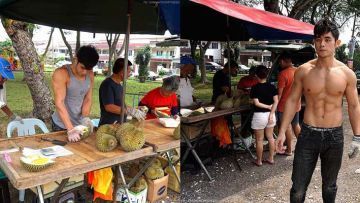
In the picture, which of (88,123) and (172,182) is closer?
(88,123)

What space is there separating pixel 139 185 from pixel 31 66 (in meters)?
2.71

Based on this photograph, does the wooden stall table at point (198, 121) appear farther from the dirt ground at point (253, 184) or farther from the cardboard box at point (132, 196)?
the cardboard box at point (132, 196)

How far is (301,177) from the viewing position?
8.55 feet

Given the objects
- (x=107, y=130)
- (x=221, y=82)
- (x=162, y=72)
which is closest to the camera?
(x=107, y=130)

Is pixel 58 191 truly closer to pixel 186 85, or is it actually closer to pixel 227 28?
pixel 186 85

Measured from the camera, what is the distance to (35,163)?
73.1 inches

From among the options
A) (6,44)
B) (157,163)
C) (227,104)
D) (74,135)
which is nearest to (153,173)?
(157,163)

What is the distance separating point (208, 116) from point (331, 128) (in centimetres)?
149

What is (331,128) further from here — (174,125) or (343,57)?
(343,57)

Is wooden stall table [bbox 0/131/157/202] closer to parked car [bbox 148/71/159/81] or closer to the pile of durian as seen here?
the pile of durian

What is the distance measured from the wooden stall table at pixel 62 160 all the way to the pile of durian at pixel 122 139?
34 millimetres

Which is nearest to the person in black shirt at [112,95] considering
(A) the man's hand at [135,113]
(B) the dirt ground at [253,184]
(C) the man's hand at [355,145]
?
(A) the man's hand at [135,113]

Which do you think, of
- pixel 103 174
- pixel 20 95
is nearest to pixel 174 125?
pixel 103 174

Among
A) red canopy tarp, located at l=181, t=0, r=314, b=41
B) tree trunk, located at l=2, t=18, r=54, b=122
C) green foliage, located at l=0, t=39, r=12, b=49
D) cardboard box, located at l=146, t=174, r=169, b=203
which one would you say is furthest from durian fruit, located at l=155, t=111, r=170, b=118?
green foliage, located at l=0, t=39, r=12, b=49
